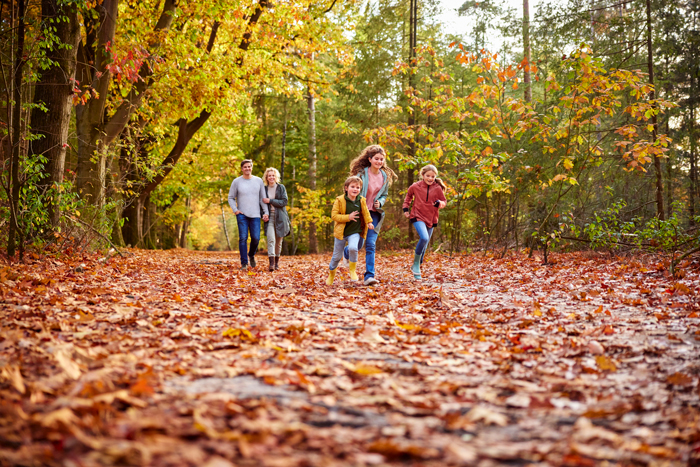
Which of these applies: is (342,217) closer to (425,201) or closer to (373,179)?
(373,179)

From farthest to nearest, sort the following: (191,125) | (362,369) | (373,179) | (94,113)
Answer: (191,125)
(94,113)
(373,179)
(362,369)

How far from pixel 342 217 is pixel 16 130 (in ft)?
16.0

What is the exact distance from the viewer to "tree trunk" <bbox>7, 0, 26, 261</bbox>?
22.6ft

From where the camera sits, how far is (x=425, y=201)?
8.38 metres

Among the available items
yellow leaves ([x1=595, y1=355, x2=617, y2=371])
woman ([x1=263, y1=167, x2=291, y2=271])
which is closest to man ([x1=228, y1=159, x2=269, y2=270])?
woman ([x1=263, y1=167, x2=291, y2=271])

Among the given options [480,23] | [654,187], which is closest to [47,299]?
[654,187]

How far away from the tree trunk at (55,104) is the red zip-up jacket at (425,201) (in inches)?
253

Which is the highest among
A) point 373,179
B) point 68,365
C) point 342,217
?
point 373,179

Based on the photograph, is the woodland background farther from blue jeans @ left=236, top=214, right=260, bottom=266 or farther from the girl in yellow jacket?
the girl in yellow jacket

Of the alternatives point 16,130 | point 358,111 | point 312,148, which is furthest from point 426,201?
point 312,148

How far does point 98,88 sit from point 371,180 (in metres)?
7.77

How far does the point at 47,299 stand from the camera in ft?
16.7

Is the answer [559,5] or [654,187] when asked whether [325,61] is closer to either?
[559,5]

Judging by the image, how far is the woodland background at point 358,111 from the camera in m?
8.73
